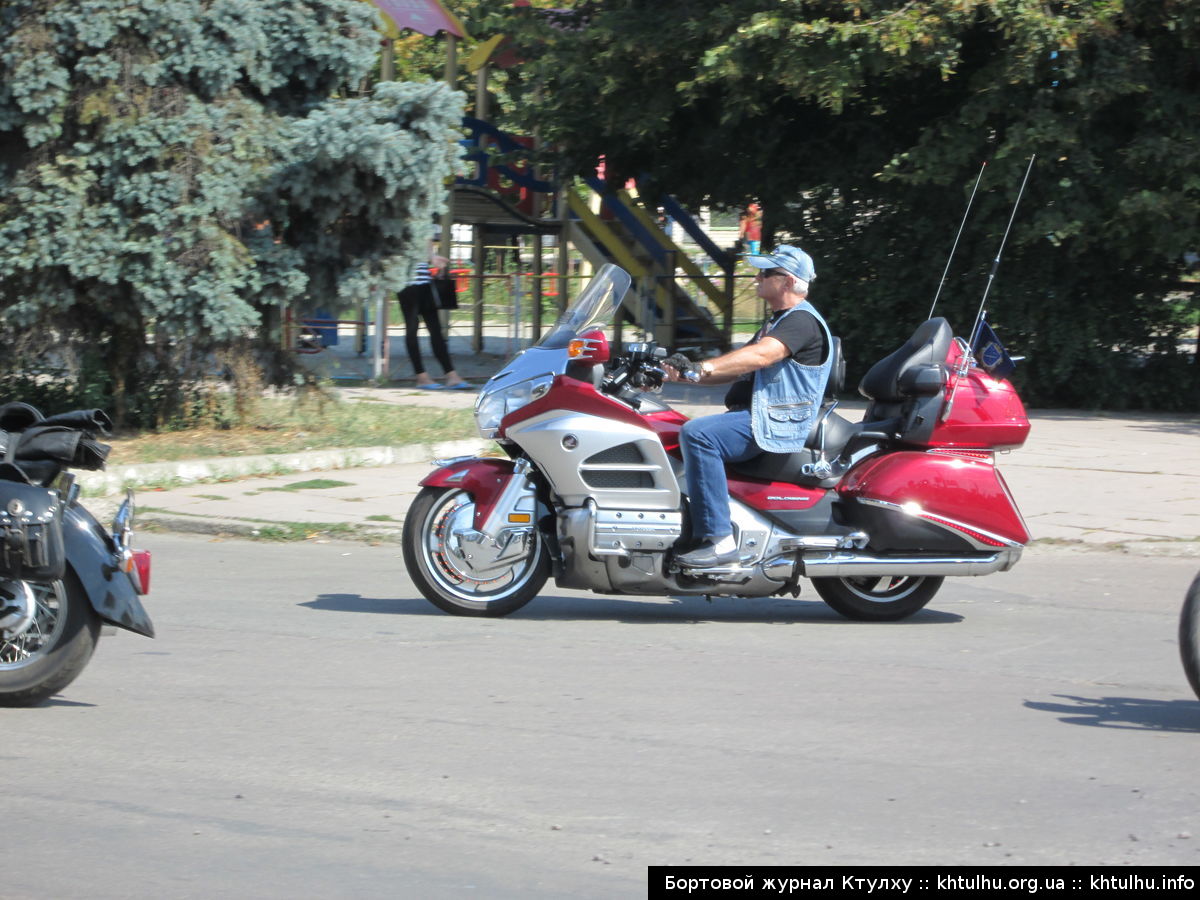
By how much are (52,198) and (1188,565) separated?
8687mm

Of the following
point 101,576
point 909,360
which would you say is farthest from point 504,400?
point 101,576

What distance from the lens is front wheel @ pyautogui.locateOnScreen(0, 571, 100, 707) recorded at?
578 centimetres

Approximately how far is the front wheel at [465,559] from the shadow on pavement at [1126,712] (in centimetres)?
250

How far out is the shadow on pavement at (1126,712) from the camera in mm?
5898

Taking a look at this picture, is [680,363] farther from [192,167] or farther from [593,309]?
[192,167]

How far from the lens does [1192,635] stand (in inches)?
223

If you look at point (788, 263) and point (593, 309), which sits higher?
point (788, 263)

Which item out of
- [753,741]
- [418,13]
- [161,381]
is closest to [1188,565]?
[753,741]

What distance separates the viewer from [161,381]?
13.9 metres

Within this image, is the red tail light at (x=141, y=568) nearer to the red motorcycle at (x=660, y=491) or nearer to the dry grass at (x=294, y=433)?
the red motorcycle at (x=660, y=491)

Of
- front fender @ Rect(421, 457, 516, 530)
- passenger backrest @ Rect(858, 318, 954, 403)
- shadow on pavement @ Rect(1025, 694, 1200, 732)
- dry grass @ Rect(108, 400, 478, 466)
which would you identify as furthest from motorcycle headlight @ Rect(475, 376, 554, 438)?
dry grass @ Rect(108, 400, 478, 466)

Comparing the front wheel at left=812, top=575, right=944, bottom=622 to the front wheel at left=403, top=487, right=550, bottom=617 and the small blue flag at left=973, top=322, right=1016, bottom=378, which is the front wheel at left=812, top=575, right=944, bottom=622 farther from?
the front wheel at left=403, top=487, right=550, bottom=617

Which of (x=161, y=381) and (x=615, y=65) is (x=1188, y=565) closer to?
(x=161, y=381)

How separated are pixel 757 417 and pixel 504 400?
1179 millimetres
